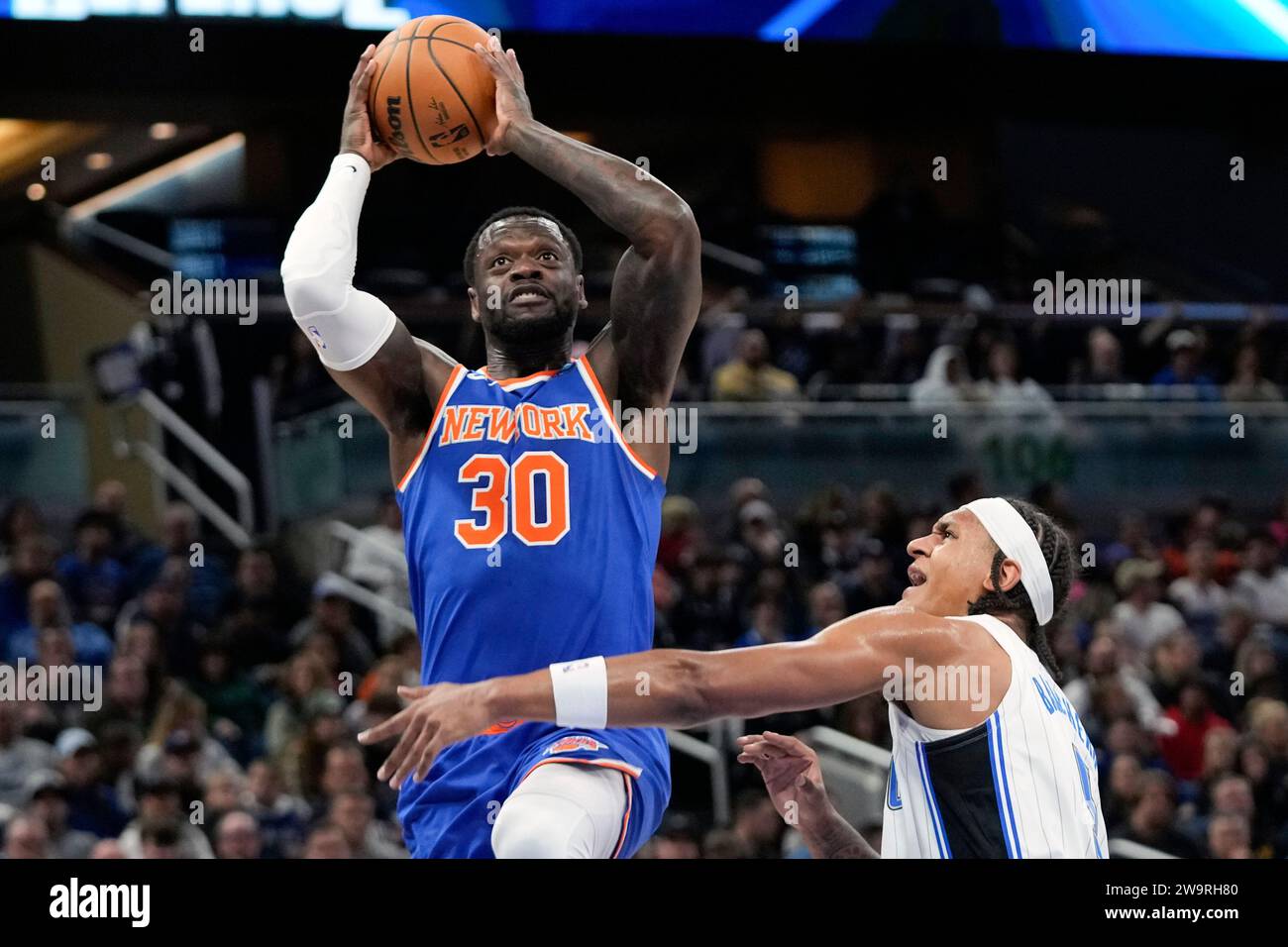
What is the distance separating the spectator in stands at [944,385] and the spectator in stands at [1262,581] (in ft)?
7.02

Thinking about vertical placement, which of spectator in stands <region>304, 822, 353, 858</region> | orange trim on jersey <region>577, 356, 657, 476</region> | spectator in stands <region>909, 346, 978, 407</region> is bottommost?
spectator in stands <region>304, 822, 353, 858</region>

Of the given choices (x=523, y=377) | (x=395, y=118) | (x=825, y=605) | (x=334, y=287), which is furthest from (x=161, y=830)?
(x=825, y=605)

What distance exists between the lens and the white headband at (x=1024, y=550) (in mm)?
4414

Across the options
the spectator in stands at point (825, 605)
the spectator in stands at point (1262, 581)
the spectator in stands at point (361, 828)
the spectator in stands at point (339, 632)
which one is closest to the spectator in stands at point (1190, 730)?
the spectator in stands at point (1262, 581)

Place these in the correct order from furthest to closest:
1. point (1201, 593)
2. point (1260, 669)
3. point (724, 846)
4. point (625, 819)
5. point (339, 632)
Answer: point (1201, 593) < point (1260, 669) < point (339, 632) < point (724, 846) < point (625, 819)

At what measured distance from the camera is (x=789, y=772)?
15.1ft

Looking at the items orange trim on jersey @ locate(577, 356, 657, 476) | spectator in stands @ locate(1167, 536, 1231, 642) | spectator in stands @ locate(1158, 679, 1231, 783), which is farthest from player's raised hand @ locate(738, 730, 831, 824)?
spectator in stands @ locate(1167, 536, 1231, 642)

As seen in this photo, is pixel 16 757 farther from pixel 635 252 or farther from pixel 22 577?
pixel 635 252

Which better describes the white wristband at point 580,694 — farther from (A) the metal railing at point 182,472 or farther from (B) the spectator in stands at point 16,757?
(A) the metal railing at point 182,472

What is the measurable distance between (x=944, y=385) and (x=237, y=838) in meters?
6.30

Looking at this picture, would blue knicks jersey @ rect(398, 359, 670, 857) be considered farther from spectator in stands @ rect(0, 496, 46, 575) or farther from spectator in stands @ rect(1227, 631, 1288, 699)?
spectator in stands @ rect(1227, 631, 1288, 699)

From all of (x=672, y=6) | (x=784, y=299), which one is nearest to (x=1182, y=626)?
(x=784, y=299)

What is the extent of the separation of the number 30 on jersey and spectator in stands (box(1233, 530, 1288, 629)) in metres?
7.76

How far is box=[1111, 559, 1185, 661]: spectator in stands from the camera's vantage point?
10961 mm
